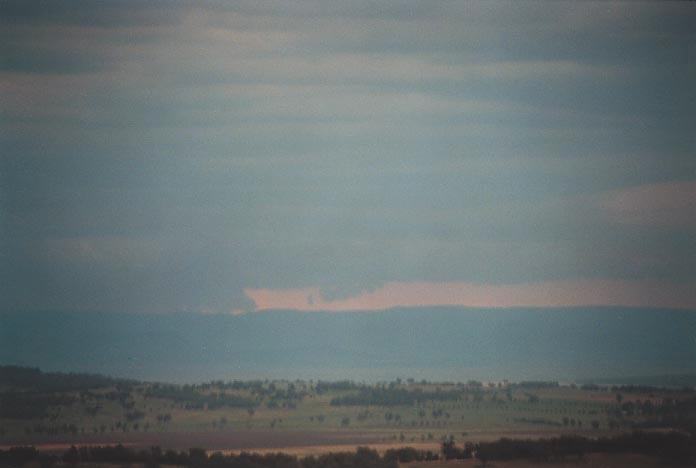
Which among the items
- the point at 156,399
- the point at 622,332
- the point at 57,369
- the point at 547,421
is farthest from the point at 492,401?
the point at 57,369

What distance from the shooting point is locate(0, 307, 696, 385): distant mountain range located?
50.9 ft

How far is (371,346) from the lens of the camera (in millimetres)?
15656

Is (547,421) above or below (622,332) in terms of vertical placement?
below

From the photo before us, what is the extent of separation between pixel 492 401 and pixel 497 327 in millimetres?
921

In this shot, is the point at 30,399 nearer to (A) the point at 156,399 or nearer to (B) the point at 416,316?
(A) the point at 156,399

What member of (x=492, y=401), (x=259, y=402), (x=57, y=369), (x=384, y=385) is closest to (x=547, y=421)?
(x=492, y=401)

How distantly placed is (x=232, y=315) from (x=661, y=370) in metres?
5.43

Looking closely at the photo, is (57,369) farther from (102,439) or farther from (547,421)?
(547,421)

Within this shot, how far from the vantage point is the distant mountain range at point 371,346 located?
15500 millimetres

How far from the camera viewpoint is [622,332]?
15.8 metres

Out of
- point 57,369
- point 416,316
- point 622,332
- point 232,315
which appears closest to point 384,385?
point 416,316

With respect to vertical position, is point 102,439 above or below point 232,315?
below

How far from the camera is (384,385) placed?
51.1ft

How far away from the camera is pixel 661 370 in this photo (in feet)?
52.5
